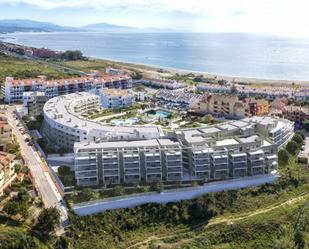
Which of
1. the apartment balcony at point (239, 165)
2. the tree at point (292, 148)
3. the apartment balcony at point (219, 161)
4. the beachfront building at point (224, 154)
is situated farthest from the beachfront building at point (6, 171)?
the tree at point (292, 148)

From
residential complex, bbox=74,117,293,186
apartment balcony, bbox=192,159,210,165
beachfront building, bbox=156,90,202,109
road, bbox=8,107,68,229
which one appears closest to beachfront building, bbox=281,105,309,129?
beachfront building, bbox=156,90,202,109

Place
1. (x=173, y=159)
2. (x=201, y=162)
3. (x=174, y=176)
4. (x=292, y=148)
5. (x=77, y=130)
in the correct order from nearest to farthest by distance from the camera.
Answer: (x=173, y=159) → (x=174, y=176) → (x=201, y=162) → (x=77, y=130) → (x=292, y=148)

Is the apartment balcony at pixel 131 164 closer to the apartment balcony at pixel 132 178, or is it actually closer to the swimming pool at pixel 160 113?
the apartment balcony at pixel 132 178

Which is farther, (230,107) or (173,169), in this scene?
(230,107)

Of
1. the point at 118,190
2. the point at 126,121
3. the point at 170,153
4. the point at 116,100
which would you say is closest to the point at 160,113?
the point at 116,100

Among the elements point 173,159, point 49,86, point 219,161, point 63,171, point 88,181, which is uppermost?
point 49,86

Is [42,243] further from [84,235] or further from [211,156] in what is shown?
[211,156]

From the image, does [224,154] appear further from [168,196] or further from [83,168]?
[83,168]

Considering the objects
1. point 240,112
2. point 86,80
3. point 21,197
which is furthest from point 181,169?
point 86,80
